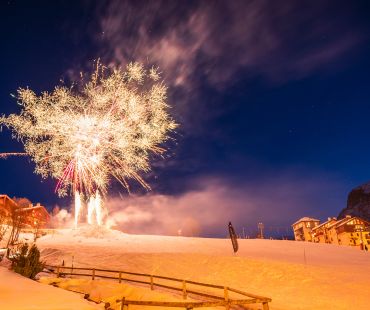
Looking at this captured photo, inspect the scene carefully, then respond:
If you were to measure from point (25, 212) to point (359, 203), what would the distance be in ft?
565

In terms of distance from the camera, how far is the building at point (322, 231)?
84569mm

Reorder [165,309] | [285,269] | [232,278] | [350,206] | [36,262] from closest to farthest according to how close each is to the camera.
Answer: [165,309] < [36,262] < [232,278] < [285,269] < [350,206]

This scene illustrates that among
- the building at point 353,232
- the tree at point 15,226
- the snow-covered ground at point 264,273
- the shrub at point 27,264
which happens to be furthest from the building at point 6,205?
the building at point 353,232

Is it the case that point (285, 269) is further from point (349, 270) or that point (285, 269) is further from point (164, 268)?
point (164, 268)

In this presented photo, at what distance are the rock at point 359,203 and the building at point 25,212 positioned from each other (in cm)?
15792

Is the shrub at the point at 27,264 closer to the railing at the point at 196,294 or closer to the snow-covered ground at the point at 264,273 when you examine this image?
the railing at the point at 196,294

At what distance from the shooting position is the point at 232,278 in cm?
2705

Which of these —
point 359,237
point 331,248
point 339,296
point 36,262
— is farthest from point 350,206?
point 36,262

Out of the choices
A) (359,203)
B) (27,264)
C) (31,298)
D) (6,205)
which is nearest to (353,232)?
(27,264)

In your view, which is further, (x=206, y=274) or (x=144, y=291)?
(x=206, y=274)

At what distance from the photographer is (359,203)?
552 ft

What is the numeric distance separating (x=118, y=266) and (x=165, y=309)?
17.7 metres

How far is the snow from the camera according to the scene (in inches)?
381

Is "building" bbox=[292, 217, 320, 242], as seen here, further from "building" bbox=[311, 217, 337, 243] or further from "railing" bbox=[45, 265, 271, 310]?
"railing" bbox=[45, 265, 271, 310]
